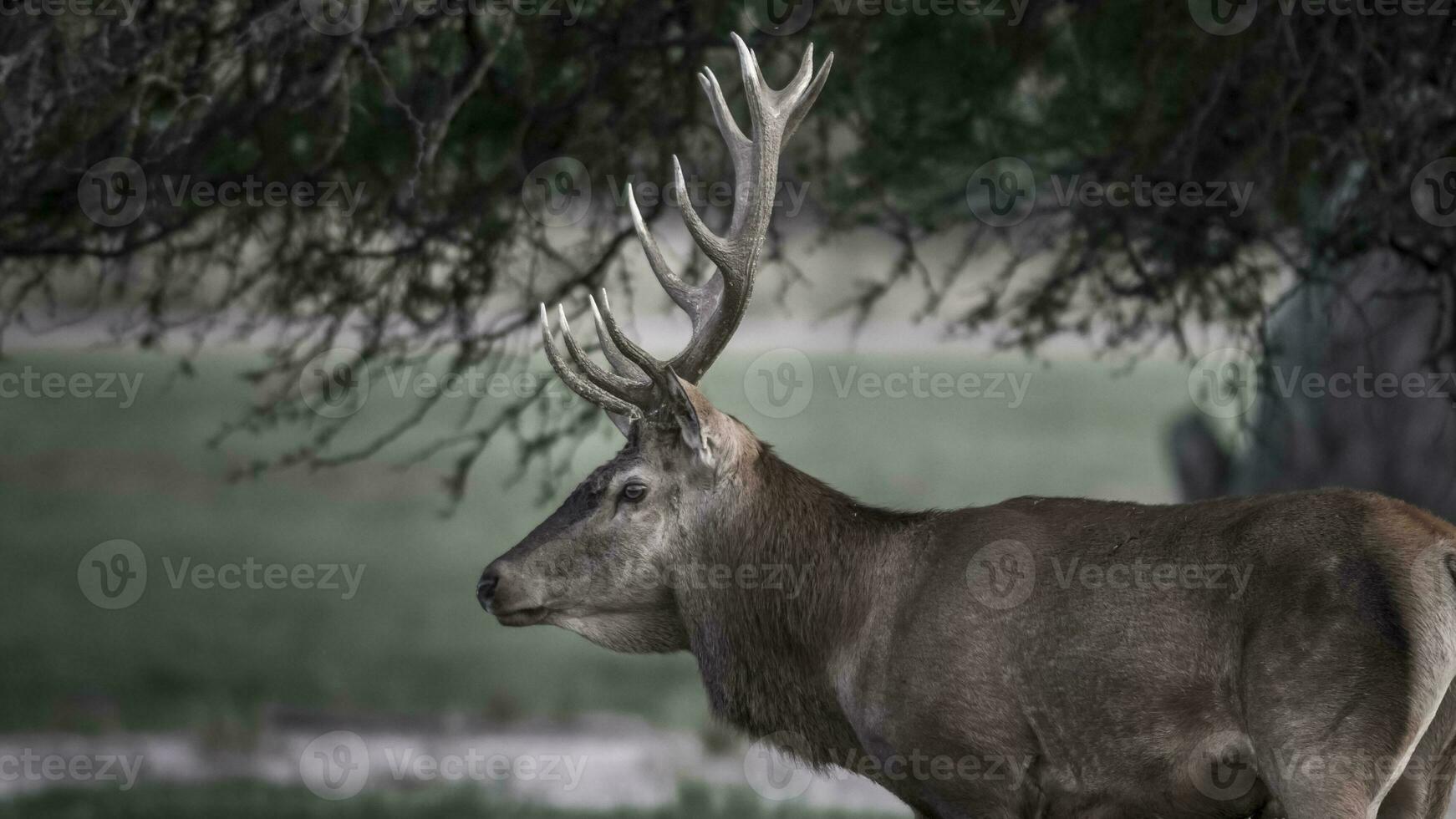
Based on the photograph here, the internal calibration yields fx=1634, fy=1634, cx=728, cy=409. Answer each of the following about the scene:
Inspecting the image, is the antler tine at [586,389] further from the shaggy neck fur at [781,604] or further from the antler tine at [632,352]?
the shaggy neck fur at [781,604]

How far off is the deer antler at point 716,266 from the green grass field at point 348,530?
2.18 meters

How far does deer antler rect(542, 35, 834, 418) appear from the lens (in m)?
5.14

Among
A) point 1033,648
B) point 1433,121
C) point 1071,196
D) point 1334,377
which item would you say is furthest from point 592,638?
point 1334,377

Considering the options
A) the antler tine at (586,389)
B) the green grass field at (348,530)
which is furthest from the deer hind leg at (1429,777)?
the green grass field at (348,530)

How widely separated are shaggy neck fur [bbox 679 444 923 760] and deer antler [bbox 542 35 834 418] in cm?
44

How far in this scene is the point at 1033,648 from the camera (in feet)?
14.8

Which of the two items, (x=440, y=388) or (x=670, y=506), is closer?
(x=670, y=506)

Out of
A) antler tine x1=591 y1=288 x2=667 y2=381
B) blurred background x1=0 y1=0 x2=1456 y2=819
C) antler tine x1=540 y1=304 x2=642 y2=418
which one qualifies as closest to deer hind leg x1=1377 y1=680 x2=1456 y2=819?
antler tine x1=591 y1=288 x2=667 y2=381

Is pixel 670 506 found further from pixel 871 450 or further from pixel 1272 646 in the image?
pixel 871 450

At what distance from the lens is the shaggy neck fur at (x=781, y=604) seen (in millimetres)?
4988

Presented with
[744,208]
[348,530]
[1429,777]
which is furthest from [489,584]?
[348,530]

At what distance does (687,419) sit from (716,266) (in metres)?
0.63

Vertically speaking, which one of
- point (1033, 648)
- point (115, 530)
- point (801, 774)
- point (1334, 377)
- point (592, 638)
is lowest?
point (115, 530)

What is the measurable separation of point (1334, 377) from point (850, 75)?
3.32m
